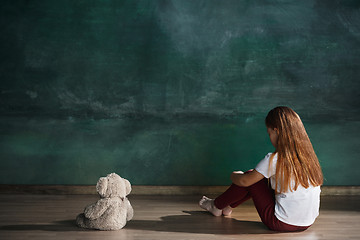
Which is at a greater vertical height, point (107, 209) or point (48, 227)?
point (107, 209)

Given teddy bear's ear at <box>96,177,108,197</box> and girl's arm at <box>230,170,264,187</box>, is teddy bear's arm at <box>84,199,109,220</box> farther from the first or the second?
girl's arm at <box>230,170,264,187</box>

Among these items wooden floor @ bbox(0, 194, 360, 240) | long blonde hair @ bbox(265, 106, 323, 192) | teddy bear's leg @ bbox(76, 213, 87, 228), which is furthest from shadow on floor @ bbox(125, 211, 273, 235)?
long blonde hair @ bbox(265, 106, 323, 192)

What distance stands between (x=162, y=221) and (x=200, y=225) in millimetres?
257

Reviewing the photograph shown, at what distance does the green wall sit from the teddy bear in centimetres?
92

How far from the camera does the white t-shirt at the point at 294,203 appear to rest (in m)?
2.32

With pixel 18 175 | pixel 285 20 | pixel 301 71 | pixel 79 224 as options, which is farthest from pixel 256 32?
pixel 18 175

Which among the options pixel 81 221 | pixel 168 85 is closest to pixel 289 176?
pixel 81 221

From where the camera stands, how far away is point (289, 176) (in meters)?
2.29

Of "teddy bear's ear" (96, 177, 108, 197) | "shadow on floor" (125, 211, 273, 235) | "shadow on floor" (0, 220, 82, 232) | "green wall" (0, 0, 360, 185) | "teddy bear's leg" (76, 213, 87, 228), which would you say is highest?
"green wall" (0, 0, 360, 185)

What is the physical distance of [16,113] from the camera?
11.0 feet

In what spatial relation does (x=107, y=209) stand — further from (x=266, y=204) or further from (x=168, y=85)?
(x=168, y=85)

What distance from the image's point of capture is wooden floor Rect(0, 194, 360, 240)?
2355mm

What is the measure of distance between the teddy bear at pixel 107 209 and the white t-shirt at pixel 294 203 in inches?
33.6

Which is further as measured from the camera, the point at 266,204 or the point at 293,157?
the point at 266,204
